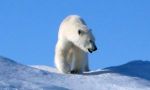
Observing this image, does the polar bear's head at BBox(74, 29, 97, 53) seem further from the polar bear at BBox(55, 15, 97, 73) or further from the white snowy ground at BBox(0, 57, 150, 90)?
the white snowy ground at BBox(0, 57, 150, 90)

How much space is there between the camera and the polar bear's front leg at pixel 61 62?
12.6 meters

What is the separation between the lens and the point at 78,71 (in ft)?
42.1

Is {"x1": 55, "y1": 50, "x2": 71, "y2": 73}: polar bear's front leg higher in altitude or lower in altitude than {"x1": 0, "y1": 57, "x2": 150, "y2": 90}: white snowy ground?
higher

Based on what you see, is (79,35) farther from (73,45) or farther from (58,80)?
(58,80)

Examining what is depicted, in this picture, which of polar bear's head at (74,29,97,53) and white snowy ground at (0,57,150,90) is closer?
white snowy ground at (0,57,150,90)

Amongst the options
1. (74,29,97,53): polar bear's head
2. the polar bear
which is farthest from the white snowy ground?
the polar bear

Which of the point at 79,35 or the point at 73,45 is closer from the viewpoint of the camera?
the point at 79,35

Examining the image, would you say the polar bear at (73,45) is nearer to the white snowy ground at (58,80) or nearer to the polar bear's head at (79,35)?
the polar bear's head at (79,35)

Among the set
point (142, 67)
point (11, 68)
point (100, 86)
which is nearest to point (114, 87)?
point (100, 86)

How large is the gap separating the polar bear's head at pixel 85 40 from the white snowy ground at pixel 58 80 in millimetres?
1044

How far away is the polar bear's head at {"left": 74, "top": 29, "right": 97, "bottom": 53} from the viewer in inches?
494

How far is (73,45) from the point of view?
13.0 m

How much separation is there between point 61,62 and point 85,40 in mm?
805

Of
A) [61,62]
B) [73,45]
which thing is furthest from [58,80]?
[73,45]
